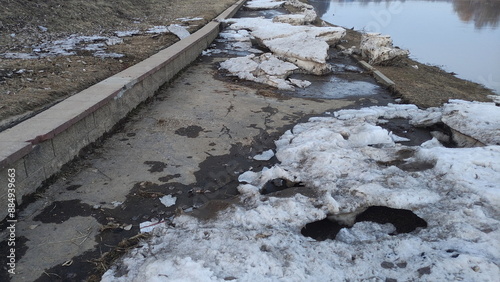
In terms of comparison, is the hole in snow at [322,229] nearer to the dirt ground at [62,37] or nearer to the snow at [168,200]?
the snow at [168,200]

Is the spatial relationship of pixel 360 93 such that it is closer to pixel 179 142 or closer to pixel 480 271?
pixel 179 142

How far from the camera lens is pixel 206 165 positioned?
4.12m

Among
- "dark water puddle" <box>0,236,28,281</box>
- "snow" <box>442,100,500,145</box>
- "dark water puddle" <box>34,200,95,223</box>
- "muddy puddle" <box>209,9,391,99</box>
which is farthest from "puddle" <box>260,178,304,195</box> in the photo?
"muddy puddle" <box>209,9,391,99</box>

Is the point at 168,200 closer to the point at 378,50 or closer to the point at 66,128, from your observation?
the point at 66,128

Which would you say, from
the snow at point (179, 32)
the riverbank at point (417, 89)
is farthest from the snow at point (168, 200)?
the snow at point (179, 32)

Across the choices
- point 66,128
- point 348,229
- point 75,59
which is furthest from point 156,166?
point 75,59

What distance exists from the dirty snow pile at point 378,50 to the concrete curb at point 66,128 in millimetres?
5813

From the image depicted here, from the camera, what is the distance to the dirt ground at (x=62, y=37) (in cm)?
486

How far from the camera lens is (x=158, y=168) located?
157 inches

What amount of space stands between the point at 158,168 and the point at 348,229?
206 cm

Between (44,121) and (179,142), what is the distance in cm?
148

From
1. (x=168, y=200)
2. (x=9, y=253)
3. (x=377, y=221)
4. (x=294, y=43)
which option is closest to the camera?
(x=9, y=253)

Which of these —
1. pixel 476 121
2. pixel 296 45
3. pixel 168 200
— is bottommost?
pixel 168 200

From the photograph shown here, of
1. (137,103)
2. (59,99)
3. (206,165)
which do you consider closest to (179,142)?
(206,165)
